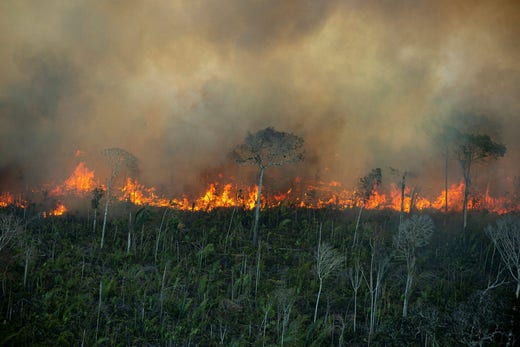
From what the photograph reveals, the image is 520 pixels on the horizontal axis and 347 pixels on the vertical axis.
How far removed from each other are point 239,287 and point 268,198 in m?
47.5

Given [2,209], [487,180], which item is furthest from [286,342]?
[487,180]

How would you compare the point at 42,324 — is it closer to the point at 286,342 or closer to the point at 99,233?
the point at 286,342

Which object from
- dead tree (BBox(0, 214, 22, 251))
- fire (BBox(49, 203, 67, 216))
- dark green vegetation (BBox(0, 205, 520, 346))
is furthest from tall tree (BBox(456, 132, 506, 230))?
fire (BBox(49, 203, 67, 216))

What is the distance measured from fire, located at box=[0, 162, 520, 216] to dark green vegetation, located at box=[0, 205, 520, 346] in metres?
16.3

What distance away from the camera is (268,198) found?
4094 inches

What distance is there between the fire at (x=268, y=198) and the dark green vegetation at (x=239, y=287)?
641 inches

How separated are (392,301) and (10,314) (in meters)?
44.5

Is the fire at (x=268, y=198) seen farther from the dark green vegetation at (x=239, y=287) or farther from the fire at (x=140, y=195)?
the dark green vegetation at (x=239, y=287)

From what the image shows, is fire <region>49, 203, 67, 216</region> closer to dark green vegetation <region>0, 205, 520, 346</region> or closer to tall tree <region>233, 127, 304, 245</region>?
dark green vegetation <region>0, 205, 520, 346</region>

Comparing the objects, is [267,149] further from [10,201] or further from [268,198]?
[10,201]

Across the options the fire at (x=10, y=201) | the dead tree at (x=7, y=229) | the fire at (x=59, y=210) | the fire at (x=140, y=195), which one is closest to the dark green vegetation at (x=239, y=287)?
the dead tree at (x=7, y=229)

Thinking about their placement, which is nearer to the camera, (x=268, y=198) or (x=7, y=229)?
(x=7, y=229)

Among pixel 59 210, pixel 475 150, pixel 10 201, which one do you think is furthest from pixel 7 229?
pixel 475 150

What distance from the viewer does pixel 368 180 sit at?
263 ft
